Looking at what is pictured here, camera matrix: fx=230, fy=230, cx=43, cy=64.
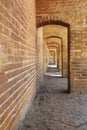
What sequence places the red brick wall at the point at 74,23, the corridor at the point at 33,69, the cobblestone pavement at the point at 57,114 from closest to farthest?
the corridor at the point at 33,69 < the cobblestone pavement at the point at 57,114 < the red brick wall at the point at 74,23

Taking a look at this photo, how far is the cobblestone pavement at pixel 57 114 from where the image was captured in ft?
13.0

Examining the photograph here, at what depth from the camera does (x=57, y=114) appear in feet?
15.6

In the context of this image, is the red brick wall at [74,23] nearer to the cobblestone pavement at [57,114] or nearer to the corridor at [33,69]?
the corridor at [33,69]

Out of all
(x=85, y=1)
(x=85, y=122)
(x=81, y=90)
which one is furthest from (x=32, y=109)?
(x=85, y=1)

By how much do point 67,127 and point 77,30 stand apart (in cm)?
415

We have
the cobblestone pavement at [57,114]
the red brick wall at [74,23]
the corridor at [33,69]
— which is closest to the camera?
the corridor at [33,69]

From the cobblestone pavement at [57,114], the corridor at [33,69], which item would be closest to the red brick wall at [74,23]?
the corridor at [33,69]

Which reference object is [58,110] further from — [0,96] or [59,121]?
[0,96]

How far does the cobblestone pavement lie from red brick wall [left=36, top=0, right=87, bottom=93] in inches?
37.3

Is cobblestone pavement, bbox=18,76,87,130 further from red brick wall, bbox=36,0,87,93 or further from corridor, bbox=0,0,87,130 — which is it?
red brick wall, bbox=36,0,87,93

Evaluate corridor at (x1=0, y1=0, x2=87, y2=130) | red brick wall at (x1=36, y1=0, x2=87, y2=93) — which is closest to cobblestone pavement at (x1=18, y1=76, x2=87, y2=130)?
corridor at (x1=0, y1=0, x2=87, y2=130)

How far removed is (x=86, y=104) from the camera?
5.73 m

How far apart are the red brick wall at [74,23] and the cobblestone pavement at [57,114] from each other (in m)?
0.95

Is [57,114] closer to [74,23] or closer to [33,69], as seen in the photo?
[33,69]
